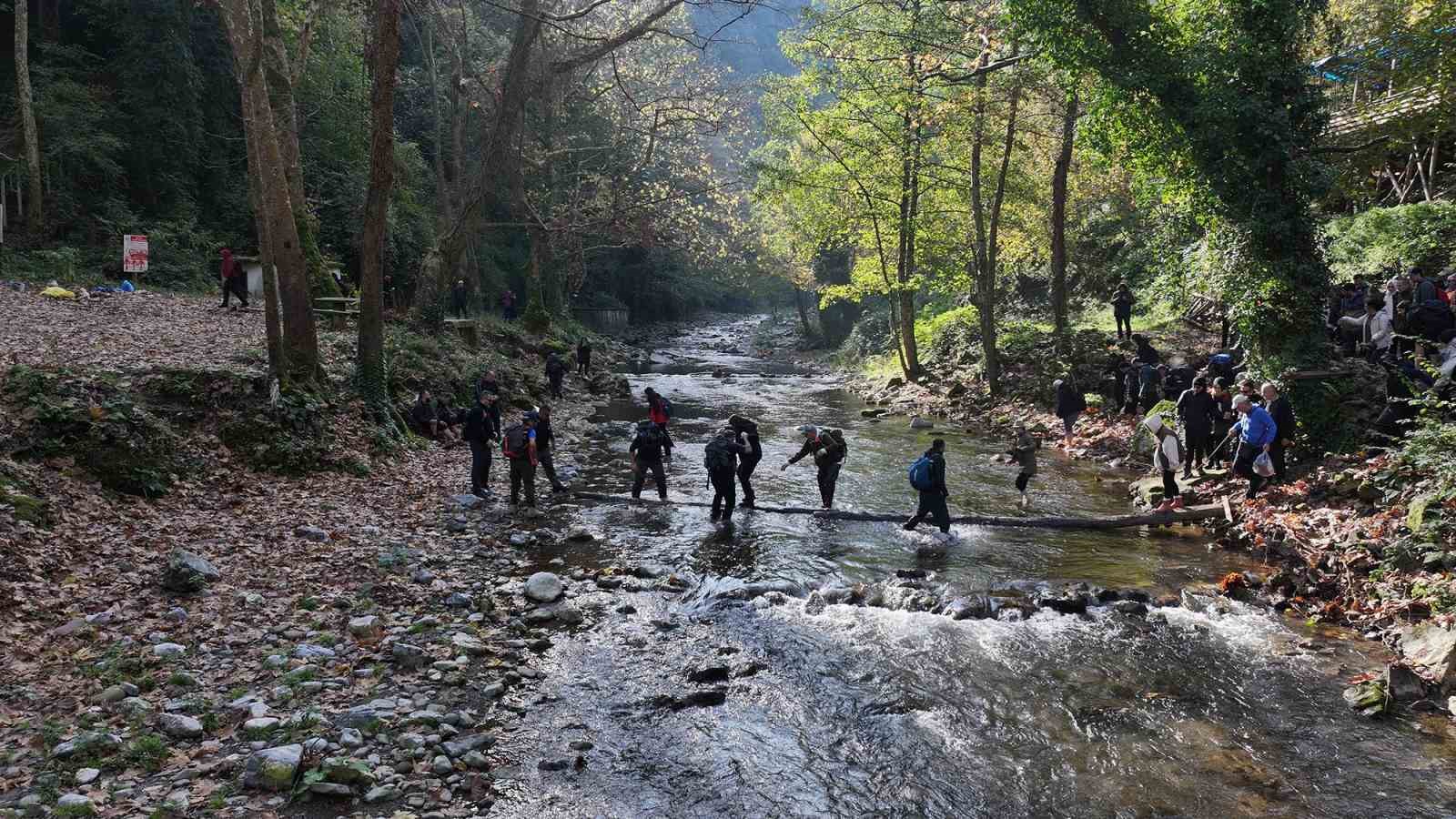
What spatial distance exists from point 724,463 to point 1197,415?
319 inches

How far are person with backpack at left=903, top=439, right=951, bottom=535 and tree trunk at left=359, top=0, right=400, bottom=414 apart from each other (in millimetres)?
10501

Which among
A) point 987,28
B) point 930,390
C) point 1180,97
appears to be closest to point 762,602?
point 1180,97

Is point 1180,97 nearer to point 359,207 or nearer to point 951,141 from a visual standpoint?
point 951,141

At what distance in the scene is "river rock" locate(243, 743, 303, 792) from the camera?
559 cm

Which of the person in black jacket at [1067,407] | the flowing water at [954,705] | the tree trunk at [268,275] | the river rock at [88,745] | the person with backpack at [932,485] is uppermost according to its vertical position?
the tree trunk at [268,275]

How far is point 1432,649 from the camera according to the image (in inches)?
304

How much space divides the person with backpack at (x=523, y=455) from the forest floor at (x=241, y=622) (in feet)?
1.51

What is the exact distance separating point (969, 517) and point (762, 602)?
4.63 metres

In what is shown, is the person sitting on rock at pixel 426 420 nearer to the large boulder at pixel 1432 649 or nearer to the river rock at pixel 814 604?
the river rock at pixel 814 604

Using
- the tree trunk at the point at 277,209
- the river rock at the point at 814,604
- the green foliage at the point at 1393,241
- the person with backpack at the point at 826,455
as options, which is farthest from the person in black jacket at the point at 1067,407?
the tree trunk at the point at 277,209

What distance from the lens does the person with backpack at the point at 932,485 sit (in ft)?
39.5

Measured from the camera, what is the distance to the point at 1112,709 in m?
7.34

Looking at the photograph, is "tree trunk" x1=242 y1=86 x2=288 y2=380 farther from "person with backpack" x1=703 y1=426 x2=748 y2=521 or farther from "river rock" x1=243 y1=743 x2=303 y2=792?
"river rock" x1=243 y1=743 x2=303 y2=792

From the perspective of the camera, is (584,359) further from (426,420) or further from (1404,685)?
(1404,685)
